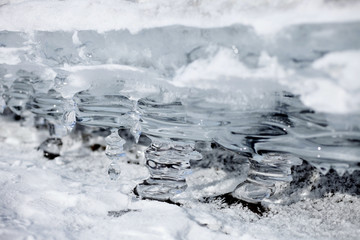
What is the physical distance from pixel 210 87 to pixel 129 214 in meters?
0.39

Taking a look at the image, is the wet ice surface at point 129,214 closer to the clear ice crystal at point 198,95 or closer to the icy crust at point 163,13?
the clear ice crystal at point 198,95

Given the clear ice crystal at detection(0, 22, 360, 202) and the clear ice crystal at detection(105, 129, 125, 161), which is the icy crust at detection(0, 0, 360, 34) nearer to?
the clear ice crystal at detection(0, 22, 360, 202)

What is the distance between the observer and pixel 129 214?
86 cm

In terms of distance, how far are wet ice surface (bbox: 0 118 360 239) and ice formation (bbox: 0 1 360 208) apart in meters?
0.06

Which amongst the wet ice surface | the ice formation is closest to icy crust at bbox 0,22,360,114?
the ice formation

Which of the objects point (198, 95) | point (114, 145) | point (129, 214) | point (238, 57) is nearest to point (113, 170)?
point (114, 145)

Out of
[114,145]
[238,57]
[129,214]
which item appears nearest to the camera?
[238,57]

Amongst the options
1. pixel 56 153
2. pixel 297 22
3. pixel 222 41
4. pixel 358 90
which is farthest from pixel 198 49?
pixel 56 153

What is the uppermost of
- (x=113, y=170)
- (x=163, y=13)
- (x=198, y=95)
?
(x=163, y=13)

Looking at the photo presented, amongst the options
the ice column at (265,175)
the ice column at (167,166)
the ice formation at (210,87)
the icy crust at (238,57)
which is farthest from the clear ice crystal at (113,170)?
the ice column at (265,175)

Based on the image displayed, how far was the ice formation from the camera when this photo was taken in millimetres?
641

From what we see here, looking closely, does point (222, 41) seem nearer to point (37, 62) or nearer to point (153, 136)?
point (153, 136)

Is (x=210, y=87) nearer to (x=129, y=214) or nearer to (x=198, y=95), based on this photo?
(x=198, y=95)

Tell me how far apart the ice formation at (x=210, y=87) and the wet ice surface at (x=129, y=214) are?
0.06m
